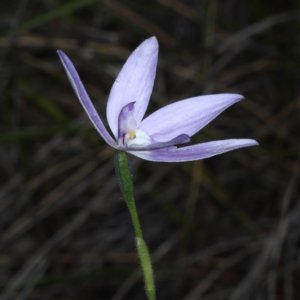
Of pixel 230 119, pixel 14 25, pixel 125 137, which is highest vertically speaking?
pixel 14 25

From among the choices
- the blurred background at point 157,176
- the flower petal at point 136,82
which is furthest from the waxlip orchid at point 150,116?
the blurred background at point 157,176

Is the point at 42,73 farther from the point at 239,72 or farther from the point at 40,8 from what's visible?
the point at 239,72

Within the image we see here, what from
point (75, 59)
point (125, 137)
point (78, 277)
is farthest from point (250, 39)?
point (125, 137)

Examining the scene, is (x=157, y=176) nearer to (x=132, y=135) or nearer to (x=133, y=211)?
(x=132, y=135)

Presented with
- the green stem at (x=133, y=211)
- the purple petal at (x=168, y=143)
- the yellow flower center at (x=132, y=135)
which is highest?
the yellow flower center at (x=132, y=135)

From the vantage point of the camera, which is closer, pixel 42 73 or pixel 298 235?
pixel 298 235

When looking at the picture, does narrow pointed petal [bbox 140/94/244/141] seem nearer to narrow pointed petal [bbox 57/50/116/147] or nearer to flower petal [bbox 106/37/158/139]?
flower petal [bbox 106/37/158/139]

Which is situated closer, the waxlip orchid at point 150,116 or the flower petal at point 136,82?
the waxlip orchid at point 150,116

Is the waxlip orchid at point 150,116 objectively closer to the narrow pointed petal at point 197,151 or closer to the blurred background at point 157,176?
the narrow pointed petal at point 197,151
